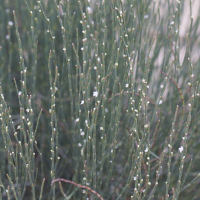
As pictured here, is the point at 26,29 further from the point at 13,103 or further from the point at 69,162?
the point at 69,162

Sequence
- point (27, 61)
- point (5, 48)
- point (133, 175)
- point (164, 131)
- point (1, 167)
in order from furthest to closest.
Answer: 1. point (5, 48)
2. point (27, 61)
3. point (164, 131)
4. point (1, 167)
5. point (133, 175)

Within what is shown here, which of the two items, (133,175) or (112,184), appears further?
(112,184)

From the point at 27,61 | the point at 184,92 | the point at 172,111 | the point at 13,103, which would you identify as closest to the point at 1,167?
the point at 13,103

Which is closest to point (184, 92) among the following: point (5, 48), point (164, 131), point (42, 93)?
point (164, 131)

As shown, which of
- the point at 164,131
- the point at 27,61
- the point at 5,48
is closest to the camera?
the point at 164,131

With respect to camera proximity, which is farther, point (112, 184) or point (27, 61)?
point (27, 61)

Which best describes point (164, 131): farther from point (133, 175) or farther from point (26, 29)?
point (26, 29)

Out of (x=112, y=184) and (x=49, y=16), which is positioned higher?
(x=49, y=16)

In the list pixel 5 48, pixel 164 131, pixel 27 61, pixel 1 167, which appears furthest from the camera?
pixel 5 48

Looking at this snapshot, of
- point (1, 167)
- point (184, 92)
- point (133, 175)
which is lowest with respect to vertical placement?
point (1, 167)
